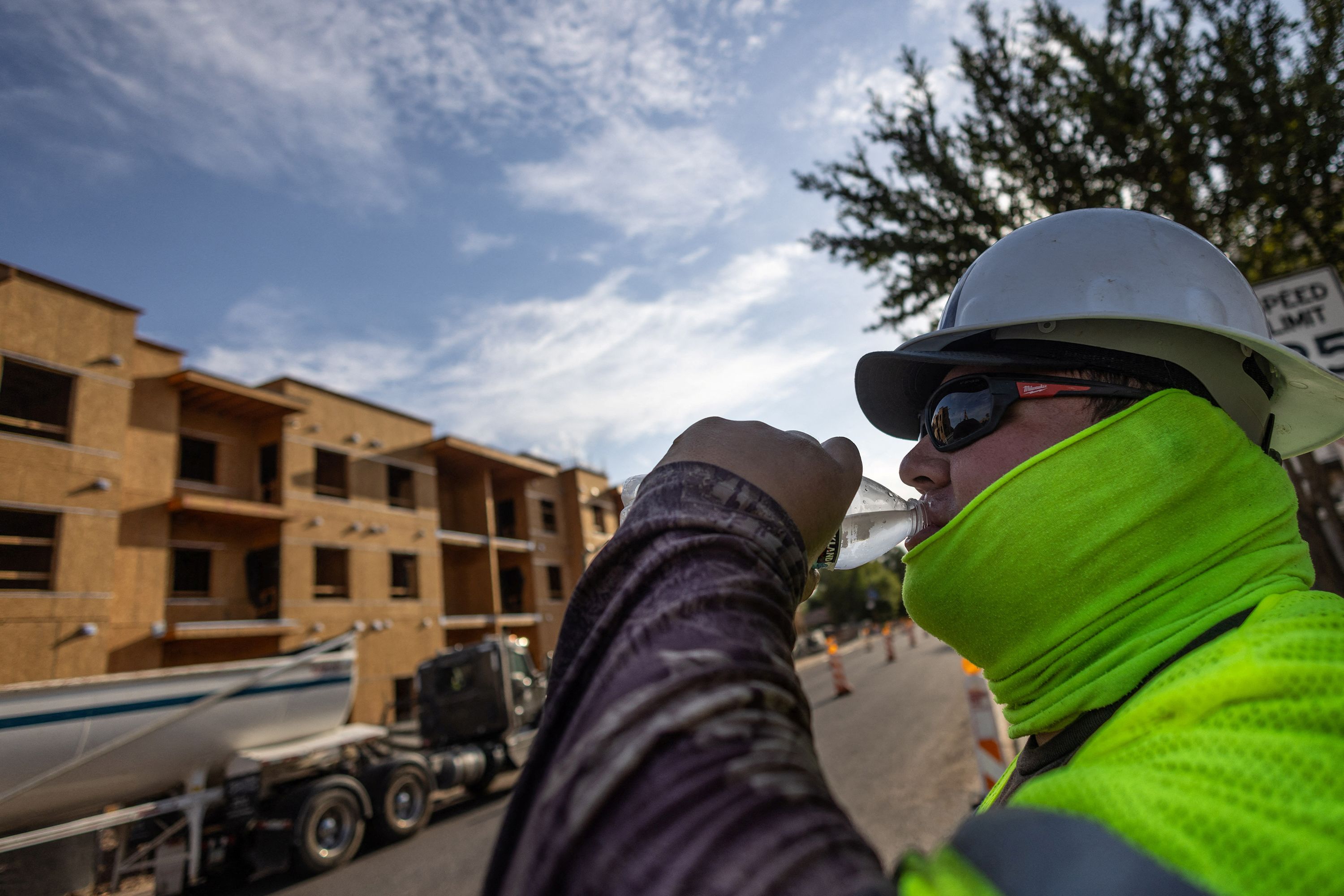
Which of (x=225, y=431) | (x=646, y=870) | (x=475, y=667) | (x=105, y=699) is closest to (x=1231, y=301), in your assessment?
(x=646, y=870)

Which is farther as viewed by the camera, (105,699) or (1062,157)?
(105,699)

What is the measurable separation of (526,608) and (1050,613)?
110 feet

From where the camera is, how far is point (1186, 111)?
19.6 feet

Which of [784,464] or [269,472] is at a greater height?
[269,472]

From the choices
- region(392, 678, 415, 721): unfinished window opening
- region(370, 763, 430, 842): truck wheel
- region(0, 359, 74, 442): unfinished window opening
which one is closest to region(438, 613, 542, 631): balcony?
region(392, 678, 415, 721): unfinished window opening

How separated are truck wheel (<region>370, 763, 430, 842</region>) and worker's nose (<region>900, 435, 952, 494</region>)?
11.6m

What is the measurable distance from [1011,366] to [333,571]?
26.4m

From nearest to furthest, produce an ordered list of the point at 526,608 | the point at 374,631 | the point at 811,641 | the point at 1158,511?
1. the point at 1158,511
2. the point at 374,631
3. the point at 526,608
4. the point at 811,641

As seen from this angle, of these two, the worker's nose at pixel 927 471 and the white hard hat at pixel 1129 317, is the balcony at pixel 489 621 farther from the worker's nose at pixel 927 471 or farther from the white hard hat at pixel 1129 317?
the white hard hat at pixel 1129 317

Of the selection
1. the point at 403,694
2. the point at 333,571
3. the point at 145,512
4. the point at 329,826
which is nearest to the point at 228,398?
the point at 145,512

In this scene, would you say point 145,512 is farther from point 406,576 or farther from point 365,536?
point 406,576

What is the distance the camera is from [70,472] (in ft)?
57.9

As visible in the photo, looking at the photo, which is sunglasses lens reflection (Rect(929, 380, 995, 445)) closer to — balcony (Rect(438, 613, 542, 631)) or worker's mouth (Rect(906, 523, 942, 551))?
worker's mouth (Rect(906, 523, 942, 551))

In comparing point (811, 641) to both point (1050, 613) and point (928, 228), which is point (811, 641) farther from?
point (1050, 613)
